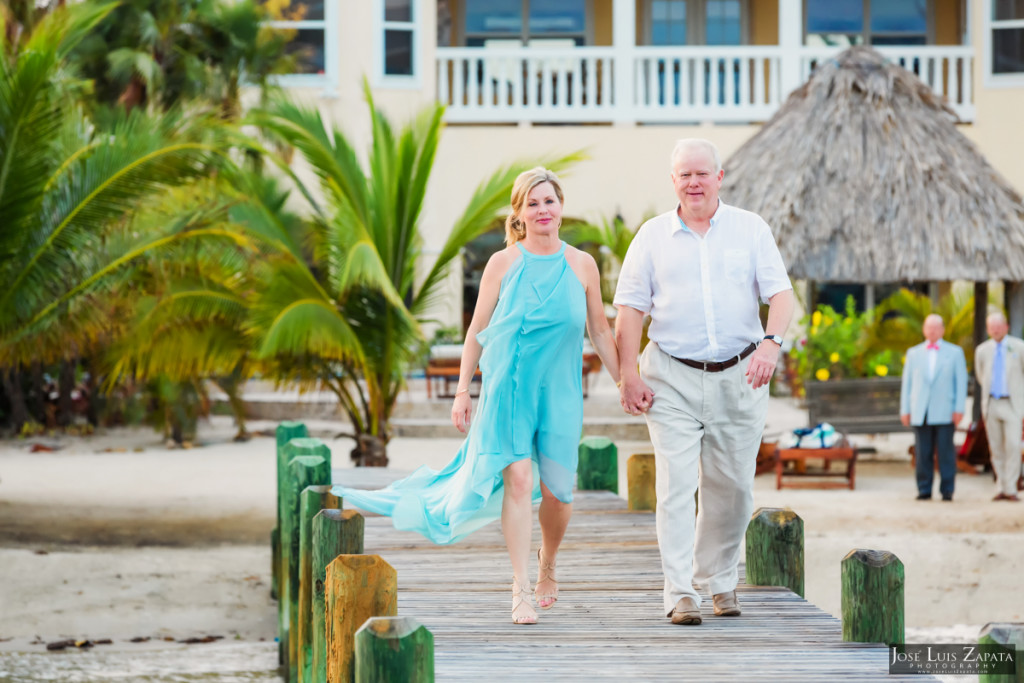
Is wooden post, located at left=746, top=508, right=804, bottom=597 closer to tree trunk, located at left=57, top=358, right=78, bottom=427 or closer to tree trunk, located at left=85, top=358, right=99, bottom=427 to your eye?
tree trunk, located at left=57, top=358, right=78, bottom=427

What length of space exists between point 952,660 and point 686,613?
906 millimetres

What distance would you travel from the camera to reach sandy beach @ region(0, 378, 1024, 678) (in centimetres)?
888

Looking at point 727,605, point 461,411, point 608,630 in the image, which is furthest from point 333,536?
point 727,605

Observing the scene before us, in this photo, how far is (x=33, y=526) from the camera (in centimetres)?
1116

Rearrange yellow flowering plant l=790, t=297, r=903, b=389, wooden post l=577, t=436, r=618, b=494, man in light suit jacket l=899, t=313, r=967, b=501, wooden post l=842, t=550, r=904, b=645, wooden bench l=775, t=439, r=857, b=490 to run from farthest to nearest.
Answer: yellow flowering plant l=790, t=297, r=903, b=389 < wooden bench l=775, t=439, r=857, b=490 < man in light suit jacket l=899, t=313, r=967, b=501 < wooden post l=577, t=436, r=618, b=494 < wooden post l=842, t=550, r=904, b=645

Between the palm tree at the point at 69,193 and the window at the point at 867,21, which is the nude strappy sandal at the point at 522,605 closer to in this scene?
the palm tree at the point at 69,193

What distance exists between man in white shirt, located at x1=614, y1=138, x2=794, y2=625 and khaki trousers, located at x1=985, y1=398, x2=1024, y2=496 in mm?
7695

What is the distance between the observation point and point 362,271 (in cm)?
969

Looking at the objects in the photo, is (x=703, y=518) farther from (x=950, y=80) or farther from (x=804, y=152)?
(x=950, y=80)

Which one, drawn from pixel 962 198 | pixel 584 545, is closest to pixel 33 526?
pixel 584 545

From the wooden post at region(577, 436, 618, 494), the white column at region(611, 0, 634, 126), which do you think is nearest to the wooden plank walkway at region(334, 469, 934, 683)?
the wooden post at region(577, 436, 618, 494)

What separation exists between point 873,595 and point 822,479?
29.4 feet

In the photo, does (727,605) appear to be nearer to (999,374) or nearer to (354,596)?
(354,596)

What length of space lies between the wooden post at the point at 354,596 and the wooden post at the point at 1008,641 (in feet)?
5.63
